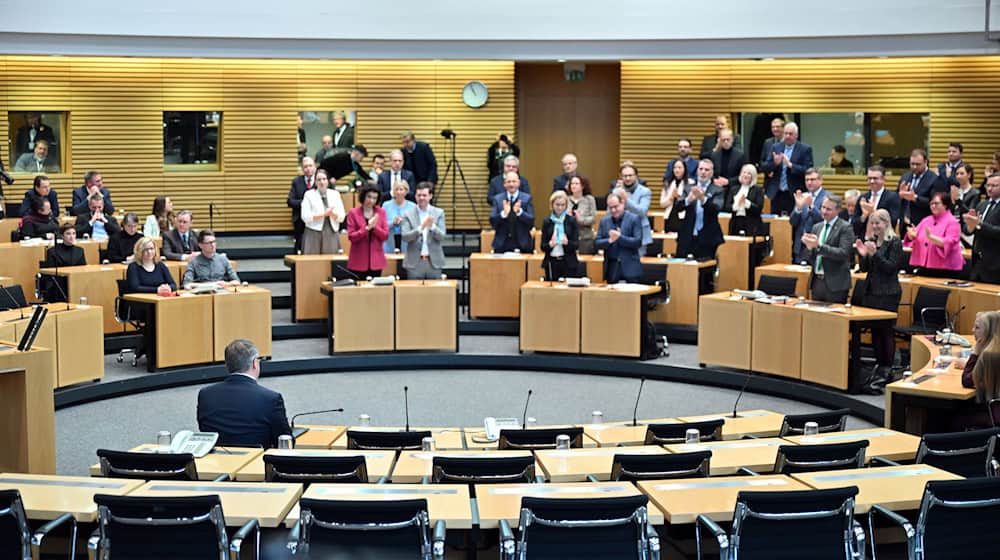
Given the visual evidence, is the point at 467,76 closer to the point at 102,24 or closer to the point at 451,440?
the point at 102,24

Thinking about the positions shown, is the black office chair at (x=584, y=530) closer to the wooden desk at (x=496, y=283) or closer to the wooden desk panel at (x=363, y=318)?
the wooden desk panel at (x=363, y=318)

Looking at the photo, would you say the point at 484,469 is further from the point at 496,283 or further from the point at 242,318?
the point at 496,283

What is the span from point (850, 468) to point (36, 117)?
1625 centimetres

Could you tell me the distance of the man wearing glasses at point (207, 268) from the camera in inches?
516

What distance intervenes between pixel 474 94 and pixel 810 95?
229 inches

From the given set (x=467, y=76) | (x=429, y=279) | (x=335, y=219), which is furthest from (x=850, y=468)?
(x=467, y=76)

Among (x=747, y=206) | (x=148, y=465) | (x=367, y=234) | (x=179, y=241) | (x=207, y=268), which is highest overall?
(x=747, y=206)

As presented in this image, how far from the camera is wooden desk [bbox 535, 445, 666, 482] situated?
6.50m

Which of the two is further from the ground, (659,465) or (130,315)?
(130,315)

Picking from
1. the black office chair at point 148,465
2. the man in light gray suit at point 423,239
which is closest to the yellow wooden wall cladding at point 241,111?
the man in light gray suit at point 423,239

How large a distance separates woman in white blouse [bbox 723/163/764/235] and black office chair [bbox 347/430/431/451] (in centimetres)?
859

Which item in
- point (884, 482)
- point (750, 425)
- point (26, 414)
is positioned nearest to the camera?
point (884, 482)

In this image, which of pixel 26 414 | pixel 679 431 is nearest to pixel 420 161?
pixel 26 414

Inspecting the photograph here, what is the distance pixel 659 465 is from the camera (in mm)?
6477
